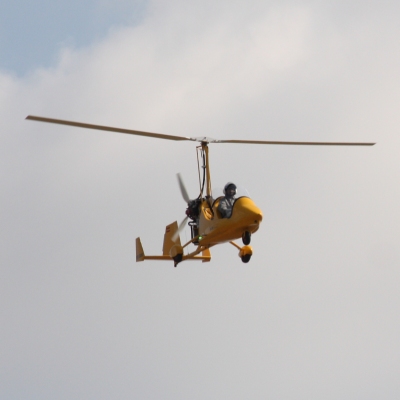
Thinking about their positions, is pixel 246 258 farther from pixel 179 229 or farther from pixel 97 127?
pixel 97 127

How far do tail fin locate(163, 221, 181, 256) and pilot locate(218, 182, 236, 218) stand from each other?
11.1ft

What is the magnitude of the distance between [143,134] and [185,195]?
16.3 feet

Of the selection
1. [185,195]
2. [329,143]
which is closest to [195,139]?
[185,195]

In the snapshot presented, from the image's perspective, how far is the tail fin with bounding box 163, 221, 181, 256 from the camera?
47.8m

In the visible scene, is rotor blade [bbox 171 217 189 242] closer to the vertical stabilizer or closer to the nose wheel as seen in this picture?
the vertical stabilizer

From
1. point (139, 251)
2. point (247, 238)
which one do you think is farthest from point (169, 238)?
point (247, 238)

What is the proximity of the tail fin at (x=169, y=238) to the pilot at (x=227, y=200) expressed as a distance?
3.38 m

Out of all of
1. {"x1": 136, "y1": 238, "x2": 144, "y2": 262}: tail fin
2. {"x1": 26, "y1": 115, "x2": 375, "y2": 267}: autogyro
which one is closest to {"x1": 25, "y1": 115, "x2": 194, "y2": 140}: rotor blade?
{"x1": 26, "y1": 115, "x2": 375, "y2": 267}: autogyro

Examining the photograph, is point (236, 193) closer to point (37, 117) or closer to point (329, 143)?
point (329, 143)

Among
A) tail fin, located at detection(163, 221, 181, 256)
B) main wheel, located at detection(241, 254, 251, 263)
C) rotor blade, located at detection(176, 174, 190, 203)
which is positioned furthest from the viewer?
Result: tail fin, located at detection(163, 221, 181, 256)

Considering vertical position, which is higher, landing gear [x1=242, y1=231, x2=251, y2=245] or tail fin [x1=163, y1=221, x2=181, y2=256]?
tail fin [x1=163, y1=221, x2=181, y2=256]

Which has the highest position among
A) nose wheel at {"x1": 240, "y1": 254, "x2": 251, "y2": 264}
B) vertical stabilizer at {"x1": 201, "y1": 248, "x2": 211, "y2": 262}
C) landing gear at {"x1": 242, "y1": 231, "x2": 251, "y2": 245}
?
vertical stabilizer at {"x1": 201, "y1": 248, "x2": 211, "y2": 262}

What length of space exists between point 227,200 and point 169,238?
4228mm

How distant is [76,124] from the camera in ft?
136
